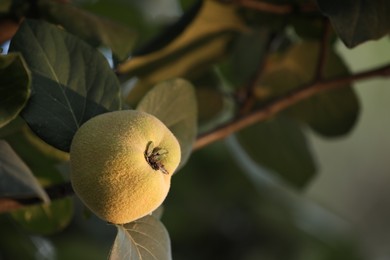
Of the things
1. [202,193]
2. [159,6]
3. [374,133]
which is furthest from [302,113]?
[374,133]

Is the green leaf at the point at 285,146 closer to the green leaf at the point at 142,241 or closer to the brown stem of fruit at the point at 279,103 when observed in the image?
the brown stem of fruit at the point at 279,103

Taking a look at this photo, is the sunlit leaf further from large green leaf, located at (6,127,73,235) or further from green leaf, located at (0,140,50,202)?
green leaf, located at (0,140,50,202)

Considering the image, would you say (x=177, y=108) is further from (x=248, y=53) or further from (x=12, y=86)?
(x=248, y=53)

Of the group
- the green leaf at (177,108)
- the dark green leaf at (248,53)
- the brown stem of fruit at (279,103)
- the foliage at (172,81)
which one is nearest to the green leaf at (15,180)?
the foliage at (172,81)

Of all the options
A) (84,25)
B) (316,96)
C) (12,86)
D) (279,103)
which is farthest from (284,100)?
(12,86)

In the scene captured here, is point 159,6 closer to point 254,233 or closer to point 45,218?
point 254,233

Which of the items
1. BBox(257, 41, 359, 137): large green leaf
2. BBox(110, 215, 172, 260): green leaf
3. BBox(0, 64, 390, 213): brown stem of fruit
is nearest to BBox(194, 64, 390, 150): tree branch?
BBox(0, 64, 390, 213): brown stem of fruit
